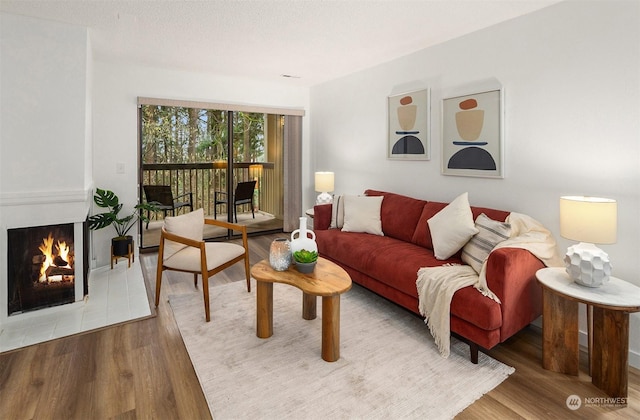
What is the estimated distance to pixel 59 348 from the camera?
2293mm

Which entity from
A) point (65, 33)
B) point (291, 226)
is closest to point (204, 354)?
point (65, 33)

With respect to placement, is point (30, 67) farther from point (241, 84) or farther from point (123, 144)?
point (241, 84)

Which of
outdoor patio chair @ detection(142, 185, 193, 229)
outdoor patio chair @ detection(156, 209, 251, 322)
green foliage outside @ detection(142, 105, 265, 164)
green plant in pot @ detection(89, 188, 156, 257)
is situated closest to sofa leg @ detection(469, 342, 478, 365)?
outdoor patio chair @ detection(156, 209, 251, 322)

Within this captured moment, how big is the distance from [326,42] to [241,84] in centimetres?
193

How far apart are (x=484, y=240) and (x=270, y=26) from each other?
7.95 feet

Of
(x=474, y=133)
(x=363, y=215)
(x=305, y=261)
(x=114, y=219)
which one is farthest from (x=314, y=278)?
(x=114, y=219)

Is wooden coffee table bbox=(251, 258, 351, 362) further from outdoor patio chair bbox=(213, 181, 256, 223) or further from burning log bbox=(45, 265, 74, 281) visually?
outdoor patio chair bbox=(213, 181, 256, 223)

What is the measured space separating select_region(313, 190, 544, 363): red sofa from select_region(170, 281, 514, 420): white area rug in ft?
0.67

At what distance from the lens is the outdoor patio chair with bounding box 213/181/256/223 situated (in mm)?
5102

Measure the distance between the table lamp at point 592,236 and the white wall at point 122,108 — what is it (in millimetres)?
4272

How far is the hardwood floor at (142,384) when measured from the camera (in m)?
1.74

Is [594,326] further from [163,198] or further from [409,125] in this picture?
[163,198]

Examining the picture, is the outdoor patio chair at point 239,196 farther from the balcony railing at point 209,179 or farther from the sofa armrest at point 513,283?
the sofa armrest at point 513,283

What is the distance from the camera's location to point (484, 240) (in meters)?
2.49
